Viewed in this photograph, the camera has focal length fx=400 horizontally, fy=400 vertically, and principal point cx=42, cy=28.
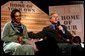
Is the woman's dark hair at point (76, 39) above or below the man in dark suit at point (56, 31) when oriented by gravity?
below

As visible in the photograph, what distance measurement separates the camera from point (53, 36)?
20.2ft

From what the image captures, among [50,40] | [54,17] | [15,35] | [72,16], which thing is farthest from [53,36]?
[15,35]

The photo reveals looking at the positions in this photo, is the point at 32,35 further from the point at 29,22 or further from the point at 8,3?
the point at 8,3

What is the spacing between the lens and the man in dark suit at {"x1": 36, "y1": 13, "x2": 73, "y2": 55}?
6.11 meters

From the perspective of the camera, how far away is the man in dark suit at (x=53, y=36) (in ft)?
20.1

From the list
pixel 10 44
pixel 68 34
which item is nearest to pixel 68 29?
pixel 68 34

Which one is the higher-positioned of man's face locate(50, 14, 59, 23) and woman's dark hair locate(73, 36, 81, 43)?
man's face locate(50, 14, 59, 23)

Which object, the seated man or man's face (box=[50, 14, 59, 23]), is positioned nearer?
the seated man

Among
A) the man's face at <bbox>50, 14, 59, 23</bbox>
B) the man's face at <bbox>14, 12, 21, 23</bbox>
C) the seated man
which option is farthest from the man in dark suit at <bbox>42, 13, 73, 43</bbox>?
the man's face at <bbox>14, 12, 21, 23</bbox>

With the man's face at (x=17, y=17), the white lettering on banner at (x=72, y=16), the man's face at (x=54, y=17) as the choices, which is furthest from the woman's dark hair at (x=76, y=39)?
the man's face at (x=17, y=17)

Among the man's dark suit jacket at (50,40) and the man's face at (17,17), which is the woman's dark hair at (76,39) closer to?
the man's dark suit jacket at (50,40)

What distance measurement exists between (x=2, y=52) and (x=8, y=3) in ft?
2.48

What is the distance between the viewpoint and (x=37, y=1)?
20.3ft

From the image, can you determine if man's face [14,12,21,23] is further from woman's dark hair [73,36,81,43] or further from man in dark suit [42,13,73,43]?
woman's dark hair [73,36,81,43]
